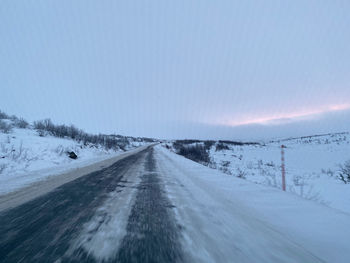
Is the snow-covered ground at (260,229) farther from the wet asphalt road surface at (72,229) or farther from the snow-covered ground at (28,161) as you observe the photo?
the snow-covered ground at (28,161)

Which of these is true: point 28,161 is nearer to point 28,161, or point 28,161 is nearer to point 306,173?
point 28,161

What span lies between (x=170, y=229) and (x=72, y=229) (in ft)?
4.38

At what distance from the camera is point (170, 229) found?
209 cm

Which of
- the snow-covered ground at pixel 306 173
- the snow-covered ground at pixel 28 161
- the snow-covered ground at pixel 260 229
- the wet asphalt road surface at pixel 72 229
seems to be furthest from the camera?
the snow-covered ground at pixel 28 161

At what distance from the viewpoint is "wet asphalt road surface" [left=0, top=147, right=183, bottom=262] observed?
59.8 inches

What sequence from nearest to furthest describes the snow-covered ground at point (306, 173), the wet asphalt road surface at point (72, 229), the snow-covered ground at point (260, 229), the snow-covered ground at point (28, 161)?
the wet asphalt road surface at point (72, 229) → the snow-covered ground at point (260, 229) → the snow-covered ground at point (306, 173) → the snow-covered ground at point (28, 161)

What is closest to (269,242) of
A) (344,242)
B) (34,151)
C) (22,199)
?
(344,242)

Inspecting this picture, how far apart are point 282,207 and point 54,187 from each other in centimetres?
550

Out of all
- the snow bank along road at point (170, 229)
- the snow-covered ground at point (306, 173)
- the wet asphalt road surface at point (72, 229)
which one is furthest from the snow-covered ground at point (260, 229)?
the snow-covered ground at point (306, 173)

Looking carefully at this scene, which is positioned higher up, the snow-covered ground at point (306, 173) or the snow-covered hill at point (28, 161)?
the snow-covered hill at point (28, 161)

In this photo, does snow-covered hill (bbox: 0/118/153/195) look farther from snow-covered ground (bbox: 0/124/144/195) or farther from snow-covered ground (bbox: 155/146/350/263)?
snow-covered ground (bbox: 155/146/350/263)

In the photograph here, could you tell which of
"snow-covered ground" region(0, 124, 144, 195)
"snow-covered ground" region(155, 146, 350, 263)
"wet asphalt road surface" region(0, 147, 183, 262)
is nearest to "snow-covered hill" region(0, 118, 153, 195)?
"snow-covered ground" region(0, 124, 144, 195)

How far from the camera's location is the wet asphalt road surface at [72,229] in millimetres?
1519

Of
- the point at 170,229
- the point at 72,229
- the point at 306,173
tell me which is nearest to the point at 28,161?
the point at 72,229
